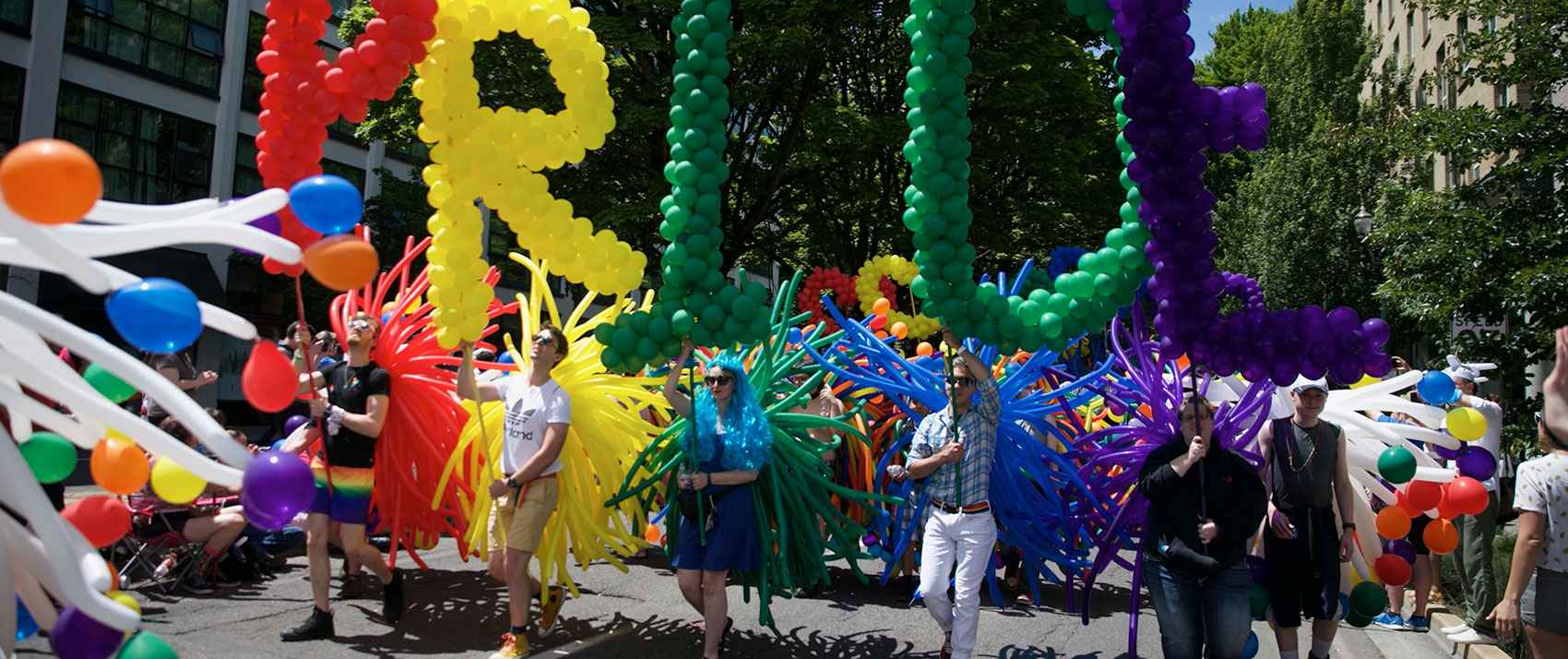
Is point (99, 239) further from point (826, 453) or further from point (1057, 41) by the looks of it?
point (1057, 41)

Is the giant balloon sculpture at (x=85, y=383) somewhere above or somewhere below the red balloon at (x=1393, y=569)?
above

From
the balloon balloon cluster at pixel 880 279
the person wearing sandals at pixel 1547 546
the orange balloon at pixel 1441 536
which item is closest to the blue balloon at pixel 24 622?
the person wearing sandals at pixel 1547 546

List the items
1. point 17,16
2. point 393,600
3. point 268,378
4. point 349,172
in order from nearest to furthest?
point 268,378 → point 393,600 → point 17,16 → point 349,172

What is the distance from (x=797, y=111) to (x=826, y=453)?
10186 millimetres

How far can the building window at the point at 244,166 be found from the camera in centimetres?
2183

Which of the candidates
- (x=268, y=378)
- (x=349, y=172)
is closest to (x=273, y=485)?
(x=268, y=378)

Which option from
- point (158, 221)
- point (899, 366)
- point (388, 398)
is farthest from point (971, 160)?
point (158, 221)

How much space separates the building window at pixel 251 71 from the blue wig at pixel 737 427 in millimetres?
20114

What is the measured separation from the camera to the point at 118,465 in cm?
221

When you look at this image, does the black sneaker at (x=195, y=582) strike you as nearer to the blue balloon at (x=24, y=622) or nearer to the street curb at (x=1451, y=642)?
the blue balloon at (x=24, y=622)

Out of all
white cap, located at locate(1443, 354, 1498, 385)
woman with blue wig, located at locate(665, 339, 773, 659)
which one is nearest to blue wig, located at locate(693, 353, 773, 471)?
woman with blue wig, located at locate(665, 339, 773, 659)

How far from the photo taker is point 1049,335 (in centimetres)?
446

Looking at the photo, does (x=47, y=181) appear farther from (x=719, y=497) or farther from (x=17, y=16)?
(x=17, y=16)

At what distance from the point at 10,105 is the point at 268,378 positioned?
62.4 ft
